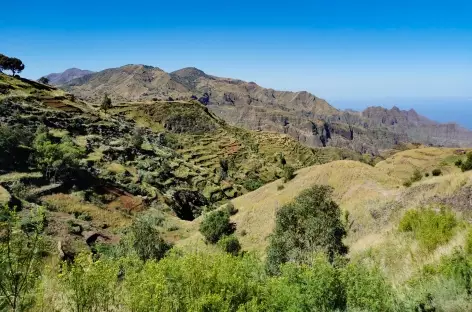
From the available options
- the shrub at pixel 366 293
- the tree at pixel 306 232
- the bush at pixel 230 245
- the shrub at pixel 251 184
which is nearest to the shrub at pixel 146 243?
the bush at pixel 230 245

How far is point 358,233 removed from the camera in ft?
116

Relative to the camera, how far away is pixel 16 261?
7691 millimetres

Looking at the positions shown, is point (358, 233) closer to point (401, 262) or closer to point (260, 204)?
point (401, 262)

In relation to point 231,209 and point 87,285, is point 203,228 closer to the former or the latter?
point 231,209

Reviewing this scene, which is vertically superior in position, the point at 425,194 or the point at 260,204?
the point at 425,194

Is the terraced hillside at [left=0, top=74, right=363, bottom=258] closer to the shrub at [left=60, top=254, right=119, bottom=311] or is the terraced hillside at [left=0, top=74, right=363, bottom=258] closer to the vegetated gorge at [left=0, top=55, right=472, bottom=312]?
the vegetated gorge at [left=0, top=55, right=472, bottom=312]

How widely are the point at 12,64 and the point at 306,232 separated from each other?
11113 centimetres

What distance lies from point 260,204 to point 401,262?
32.2 metres

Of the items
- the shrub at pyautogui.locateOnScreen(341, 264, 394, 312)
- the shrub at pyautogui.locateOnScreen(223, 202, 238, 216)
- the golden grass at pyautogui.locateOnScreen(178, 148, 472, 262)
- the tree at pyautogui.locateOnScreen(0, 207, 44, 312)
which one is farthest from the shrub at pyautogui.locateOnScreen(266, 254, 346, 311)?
the shrub at pyautogui.locateOnScreen(223, 202, 238, 216)

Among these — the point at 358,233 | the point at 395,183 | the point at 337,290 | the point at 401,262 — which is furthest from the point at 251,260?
the point at 395,183

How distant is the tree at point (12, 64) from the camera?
107000 millimetres

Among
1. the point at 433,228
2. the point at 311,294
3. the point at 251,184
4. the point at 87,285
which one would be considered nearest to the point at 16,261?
the point at 87,285

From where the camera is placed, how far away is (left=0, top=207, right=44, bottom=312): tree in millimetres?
7473

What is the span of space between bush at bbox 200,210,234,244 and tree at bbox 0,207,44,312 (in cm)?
3753
